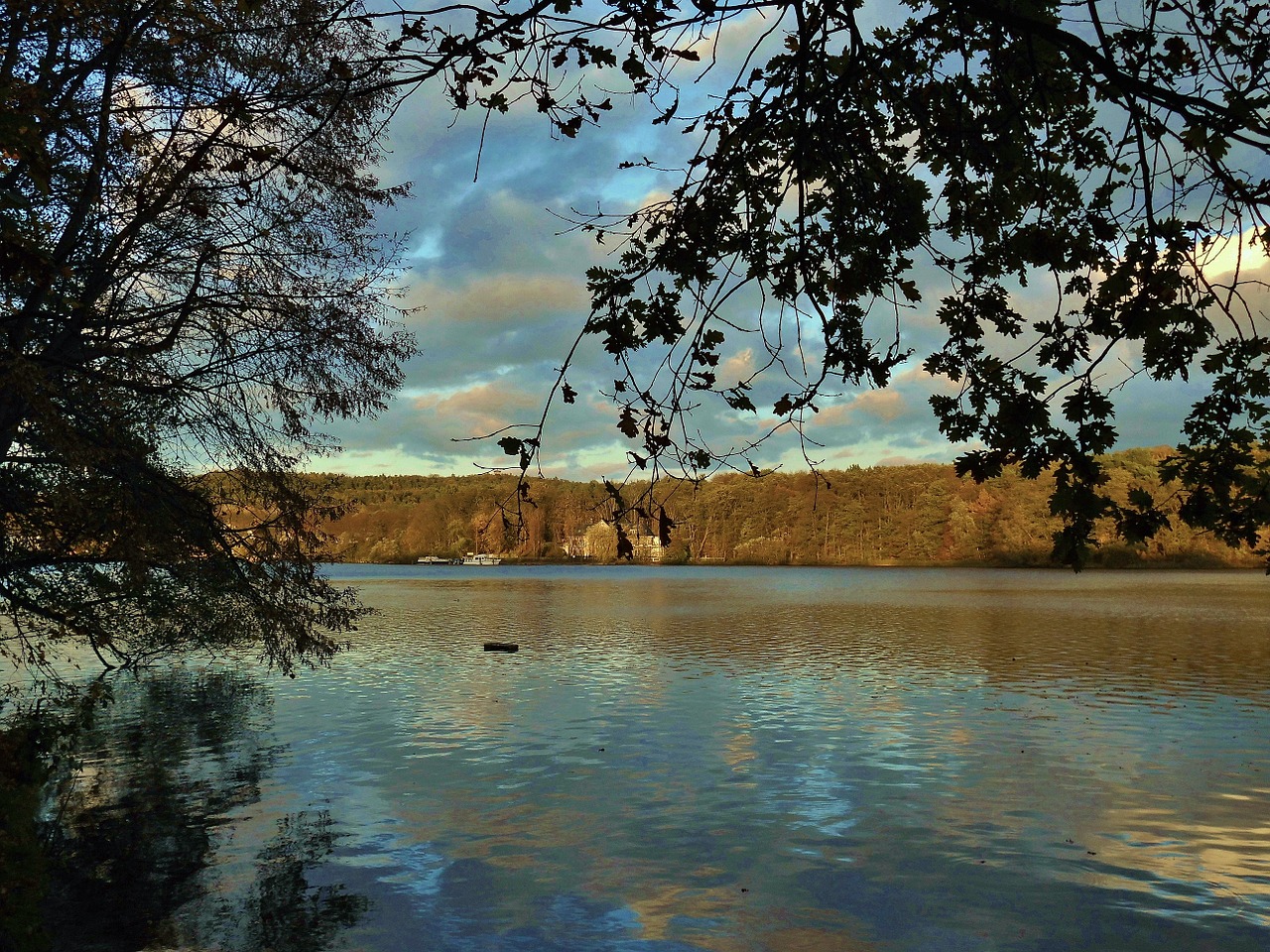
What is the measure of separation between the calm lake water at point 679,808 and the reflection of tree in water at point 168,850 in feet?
0.20

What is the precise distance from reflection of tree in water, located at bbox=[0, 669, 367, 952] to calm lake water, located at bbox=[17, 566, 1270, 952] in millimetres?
61

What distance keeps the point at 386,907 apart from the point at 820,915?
501cm

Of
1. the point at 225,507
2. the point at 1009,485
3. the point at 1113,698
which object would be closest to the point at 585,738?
the point at 225,507

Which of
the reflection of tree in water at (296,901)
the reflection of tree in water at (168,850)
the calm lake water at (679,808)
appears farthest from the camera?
the calm lake water at (679,808)

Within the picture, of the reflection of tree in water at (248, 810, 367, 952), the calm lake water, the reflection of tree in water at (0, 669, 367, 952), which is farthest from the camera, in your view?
the calm lake water

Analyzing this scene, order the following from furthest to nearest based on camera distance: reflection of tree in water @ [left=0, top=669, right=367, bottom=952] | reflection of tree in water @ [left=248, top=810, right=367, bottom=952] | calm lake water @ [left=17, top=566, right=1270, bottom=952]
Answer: calm lake water @ [left=17, top=566, right=1270, bottom=952] < reflection of tree in water @ [left=0, top=669, right=367, bottom=952] < reflection of tree in water @ [left=248, top=810, right=367, bottom=952]

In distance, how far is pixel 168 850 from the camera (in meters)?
13.7

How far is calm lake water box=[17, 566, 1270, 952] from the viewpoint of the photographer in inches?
441

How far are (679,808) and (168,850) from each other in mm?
7438

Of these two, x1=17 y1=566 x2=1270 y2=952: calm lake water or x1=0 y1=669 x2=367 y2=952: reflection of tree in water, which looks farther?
x1=17 y1=566 x2=1270 y2=952: calm lake water

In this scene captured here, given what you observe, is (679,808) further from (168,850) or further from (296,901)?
(168,850)

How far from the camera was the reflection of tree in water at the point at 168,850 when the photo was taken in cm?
1093

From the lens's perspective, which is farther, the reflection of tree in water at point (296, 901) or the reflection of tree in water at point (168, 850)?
the reflection of tree in water at point (168, 850)

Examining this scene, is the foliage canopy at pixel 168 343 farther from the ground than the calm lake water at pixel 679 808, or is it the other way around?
the foliage canopy at pixel 168 343
